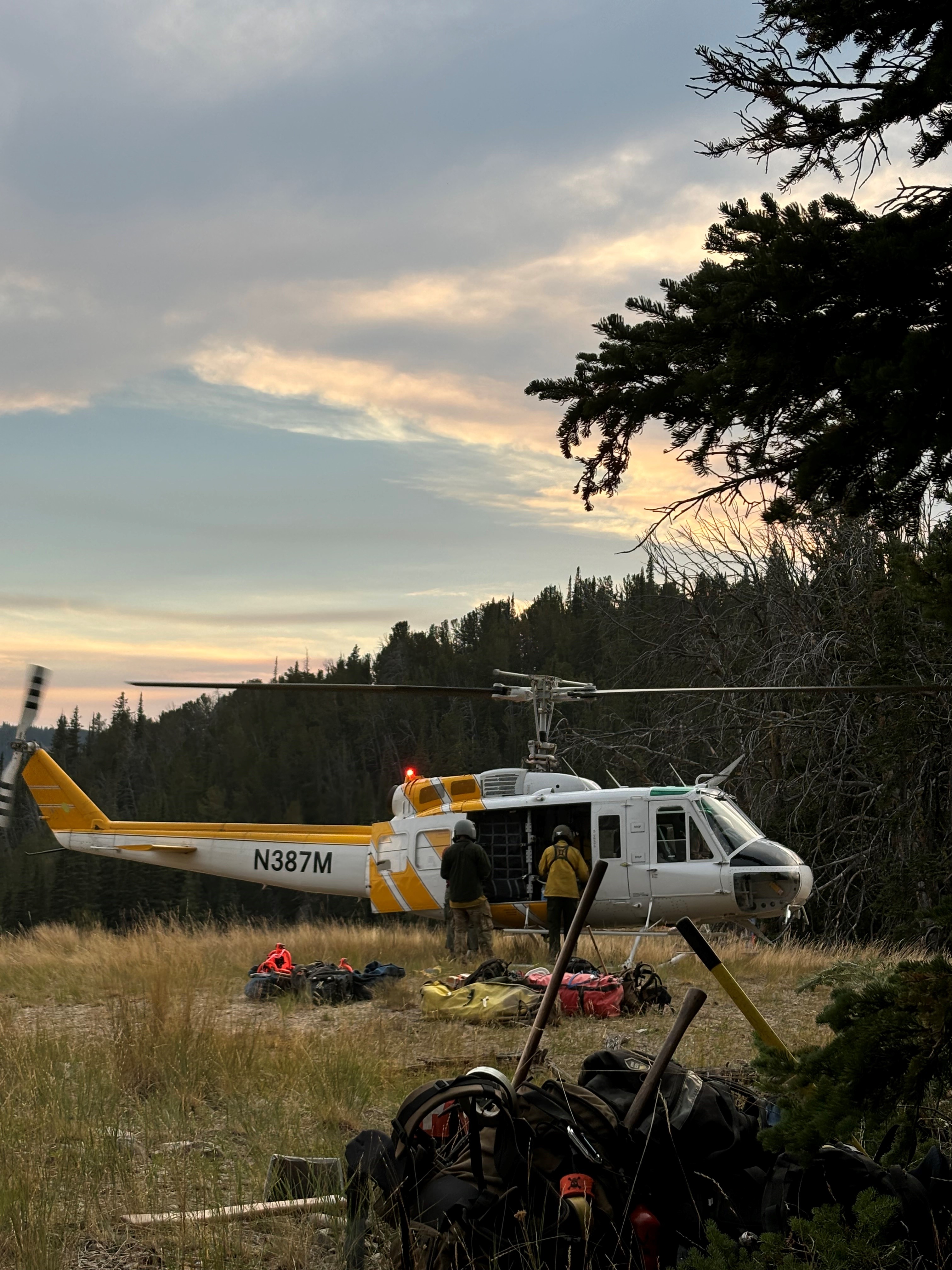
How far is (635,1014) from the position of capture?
346 inches

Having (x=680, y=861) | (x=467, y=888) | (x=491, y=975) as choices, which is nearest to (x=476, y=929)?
(x=467, y=888)

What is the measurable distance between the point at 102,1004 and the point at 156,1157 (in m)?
5.59

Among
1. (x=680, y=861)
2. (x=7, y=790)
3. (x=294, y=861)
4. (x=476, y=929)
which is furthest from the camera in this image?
(x=294, y=861)

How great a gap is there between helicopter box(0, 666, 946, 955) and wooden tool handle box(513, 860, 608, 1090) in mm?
6308

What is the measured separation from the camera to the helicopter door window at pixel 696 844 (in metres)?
12.3

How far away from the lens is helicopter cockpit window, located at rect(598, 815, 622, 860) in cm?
1262

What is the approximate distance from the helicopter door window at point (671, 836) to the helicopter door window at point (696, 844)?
4 cm

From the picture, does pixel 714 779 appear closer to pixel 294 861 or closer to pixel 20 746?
pixel 294 861

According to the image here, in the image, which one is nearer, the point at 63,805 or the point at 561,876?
the point at 561,876

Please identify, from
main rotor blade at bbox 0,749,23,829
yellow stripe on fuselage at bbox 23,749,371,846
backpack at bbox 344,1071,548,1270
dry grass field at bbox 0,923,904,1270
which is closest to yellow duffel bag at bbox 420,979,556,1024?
dry grass field at bbox 0,923,904,1270

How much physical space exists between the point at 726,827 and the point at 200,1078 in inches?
307

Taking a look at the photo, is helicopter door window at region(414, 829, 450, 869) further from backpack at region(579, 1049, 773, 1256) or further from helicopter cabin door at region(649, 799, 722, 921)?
backpack at region(579, 1049, 773, 1256)

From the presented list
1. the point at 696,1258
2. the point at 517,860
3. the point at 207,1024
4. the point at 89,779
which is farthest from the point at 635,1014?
the point at 89,779

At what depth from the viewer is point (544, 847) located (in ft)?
43.0
